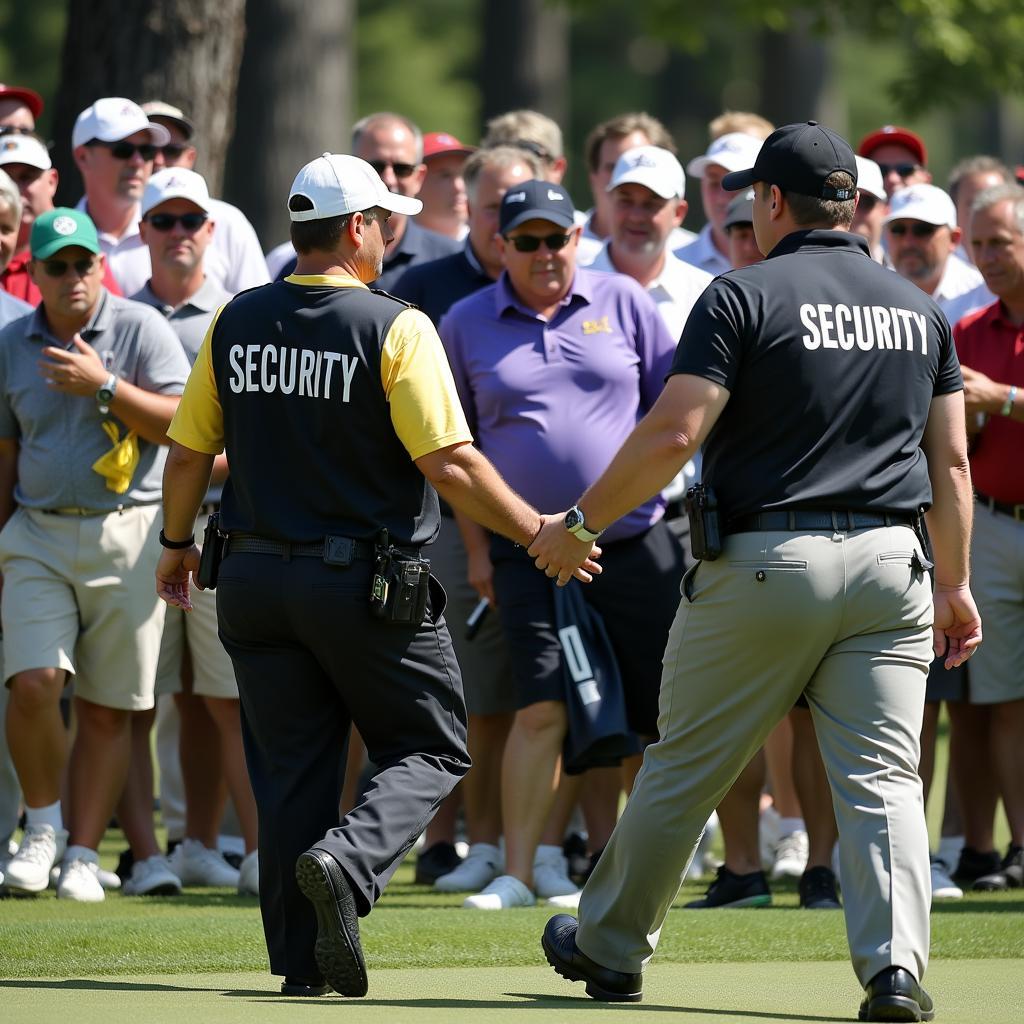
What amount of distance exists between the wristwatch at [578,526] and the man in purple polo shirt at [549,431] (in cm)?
210

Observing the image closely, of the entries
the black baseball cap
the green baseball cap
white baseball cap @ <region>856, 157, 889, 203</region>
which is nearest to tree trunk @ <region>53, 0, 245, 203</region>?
the green baseball cap

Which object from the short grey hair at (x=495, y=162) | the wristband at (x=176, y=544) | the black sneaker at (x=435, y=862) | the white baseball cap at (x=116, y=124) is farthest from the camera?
the white baseball cap at (x=116, y=124)

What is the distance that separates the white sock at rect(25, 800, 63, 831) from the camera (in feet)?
26.7

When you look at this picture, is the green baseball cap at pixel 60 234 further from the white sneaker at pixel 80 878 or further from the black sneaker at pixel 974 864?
the black sneaker at pixel 974 864

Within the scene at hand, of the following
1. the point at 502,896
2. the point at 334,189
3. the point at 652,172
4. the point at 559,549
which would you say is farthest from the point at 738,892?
the point at 334,189

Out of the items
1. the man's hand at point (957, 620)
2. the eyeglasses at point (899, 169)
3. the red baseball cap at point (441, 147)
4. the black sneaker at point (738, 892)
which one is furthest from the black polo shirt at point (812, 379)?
the red baseball cap at point (441, 147)

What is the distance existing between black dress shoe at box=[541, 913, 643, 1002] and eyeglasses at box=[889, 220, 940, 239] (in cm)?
444

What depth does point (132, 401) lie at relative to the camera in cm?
777

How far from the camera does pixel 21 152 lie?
945 centimetres

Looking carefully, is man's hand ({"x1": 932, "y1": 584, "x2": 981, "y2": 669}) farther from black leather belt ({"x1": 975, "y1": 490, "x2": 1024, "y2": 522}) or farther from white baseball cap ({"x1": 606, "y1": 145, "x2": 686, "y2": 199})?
white baseball cap ({"x1": 606, "y1": 145, "x2": 686, "y2": 199})

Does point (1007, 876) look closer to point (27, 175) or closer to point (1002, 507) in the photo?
point (1002, 507)

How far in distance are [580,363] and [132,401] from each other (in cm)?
179

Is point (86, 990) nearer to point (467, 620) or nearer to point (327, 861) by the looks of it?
point (327, 861)

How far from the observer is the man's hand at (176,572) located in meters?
6.24
